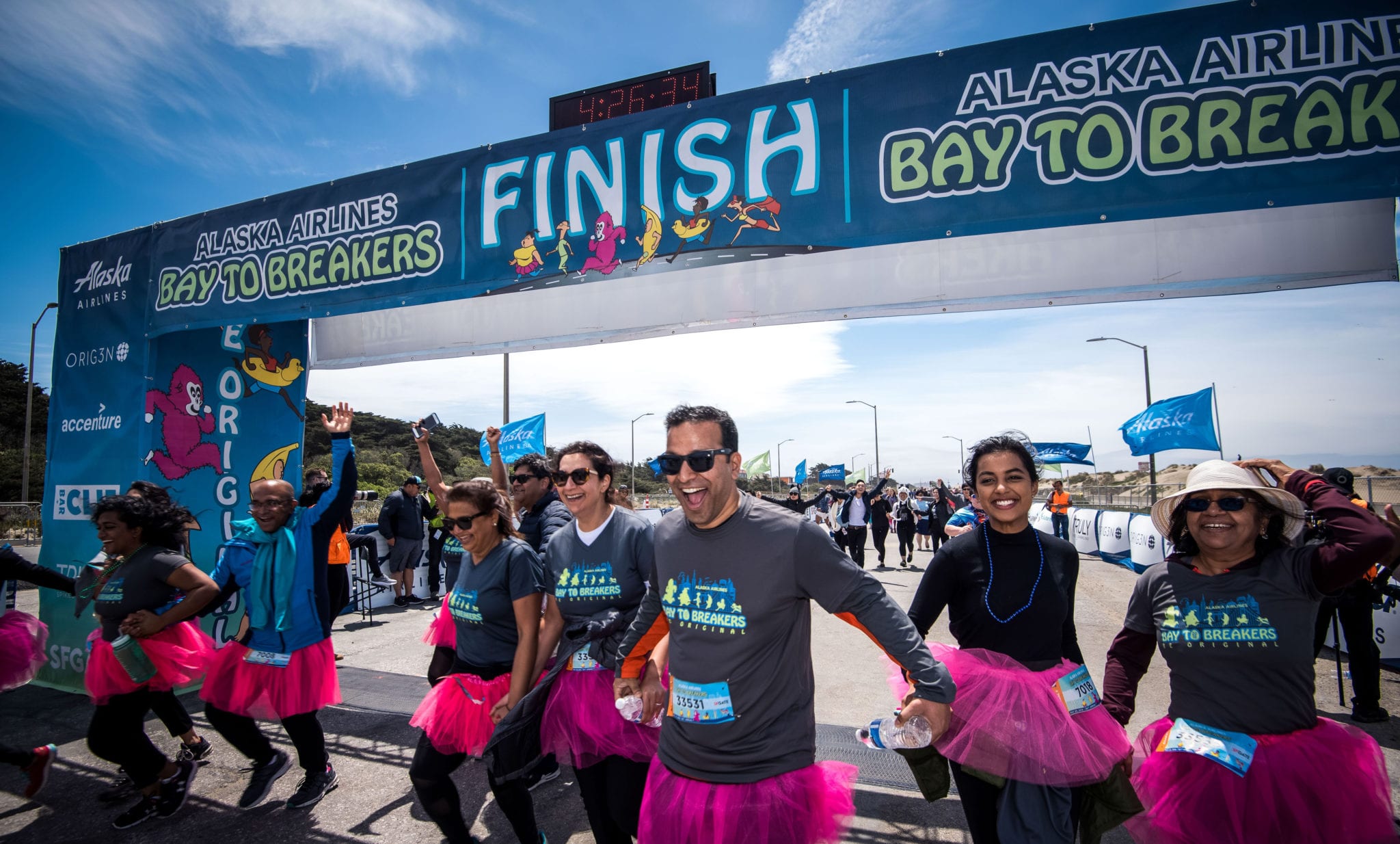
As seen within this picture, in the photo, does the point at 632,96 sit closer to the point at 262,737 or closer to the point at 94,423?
the point at 262,737

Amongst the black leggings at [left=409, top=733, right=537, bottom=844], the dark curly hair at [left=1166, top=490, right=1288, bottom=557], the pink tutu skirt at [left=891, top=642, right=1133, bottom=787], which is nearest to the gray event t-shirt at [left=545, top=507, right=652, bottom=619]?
the black leggings at [left=409, top=733, right=537, bottom=844]

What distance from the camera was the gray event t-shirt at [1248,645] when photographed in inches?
98.4

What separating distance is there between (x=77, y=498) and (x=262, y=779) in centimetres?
429

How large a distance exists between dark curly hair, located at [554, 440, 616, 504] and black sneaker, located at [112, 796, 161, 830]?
324 cm

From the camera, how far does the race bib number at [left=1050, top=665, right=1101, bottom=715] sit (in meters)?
2.59

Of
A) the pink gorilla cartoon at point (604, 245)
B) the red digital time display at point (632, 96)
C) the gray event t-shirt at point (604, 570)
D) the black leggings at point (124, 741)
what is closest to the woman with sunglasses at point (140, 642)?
the black leggings at point (124, 741)

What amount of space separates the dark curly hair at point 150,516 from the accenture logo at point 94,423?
2746mm

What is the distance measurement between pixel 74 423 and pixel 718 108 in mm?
6860

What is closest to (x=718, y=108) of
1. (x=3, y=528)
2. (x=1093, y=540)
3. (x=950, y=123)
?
(x=950, y=123)

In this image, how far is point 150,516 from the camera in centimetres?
437

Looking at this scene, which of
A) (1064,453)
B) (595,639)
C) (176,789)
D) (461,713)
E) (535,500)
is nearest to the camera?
(595,639)

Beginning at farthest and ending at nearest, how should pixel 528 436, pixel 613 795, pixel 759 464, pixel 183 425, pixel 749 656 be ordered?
1. pixel 759 464
2. pixel 528 436
3. pixel 183 425
4. pixel 613 795
5. pixel 749 656

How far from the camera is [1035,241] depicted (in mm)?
4617

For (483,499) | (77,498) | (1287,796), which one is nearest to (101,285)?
(77,498)
